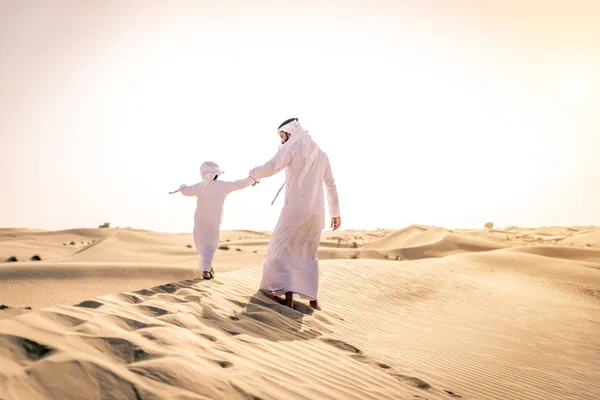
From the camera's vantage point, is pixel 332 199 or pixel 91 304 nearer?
pixel 91 304

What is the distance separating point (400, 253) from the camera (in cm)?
2081

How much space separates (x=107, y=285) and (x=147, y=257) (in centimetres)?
769

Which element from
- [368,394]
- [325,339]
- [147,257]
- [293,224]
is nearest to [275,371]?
[368,394]

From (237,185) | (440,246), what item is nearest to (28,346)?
(237,185)

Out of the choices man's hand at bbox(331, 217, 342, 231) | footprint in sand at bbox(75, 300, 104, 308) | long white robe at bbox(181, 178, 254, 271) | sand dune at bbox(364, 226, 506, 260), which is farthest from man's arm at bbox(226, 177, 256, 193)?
sand dune at bbox(364, 226, 506, 260)

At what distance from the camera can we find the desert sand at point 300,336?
9.33ft

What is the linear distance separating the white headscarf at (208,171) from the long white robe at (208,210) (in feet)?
0.21

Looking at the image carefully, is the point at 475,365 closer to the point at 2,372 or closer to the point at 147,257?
the point at 2,372

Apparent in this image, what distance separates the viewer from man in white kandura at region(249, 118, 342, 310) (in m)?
6.28

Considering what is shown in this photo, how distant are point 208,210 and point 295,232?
112 inches

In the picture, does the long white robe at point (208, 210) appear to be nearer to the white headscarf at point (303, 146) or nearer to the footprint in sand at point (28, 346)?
the white headscarf at point (303, 146)

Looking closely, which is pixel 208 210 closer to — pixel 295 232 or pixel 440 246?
pixel 295 232

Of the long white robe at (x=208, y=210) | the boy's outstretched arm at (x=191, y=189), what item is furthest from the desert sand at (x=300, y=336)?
the boy's outstretched arm at (x=191, y=189)

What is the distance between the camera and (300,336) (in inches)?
191
